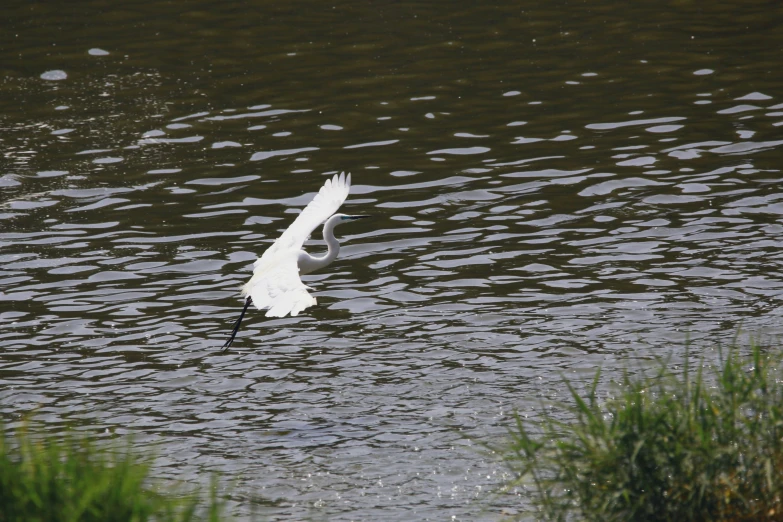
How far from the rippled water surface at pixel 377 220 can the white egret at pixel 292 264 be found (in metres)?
0.54

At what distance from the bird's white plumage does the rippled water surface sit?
69cm

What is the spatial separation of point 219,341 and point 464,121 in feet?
18.8

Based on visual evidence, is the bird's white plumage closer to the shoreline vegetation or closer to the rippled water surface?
the rippled water surface

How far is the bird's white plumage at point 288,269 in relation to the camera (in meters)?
6.61

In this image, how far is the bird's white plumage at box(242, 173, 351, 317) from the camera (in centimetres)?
661

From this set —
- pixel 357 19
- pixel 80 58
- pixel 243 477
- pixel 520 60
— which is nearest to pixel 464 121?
pixel 520 60

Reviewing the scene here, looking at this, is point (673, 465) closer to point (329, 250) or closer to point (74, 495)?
point (74, 495)

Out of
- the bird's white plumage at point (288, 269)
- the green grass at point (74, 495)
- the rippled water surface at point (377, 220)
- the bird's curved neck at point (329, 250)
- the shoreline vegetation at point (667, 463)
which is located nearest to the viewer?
the green grass at point (74, 495)

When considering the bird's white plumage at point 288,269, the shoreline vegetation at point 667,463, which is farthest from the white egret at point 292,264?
the shoreline vegetation at point 667,463

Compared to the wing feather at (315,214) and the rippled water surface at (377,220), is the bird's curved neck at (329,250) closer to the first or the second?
the wing feather at (315,214)

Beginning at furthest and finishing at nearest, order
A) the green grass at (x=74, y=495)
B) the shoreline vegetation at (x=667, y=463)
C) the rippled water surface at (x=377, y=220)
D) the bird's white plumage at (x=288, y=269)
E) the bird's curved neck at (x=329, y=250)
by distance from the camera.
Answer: the bird's curved neck at (x=329, y=250), the rippled water surface at (x=377, y=220), the bird's white plumage at (x=288, y=269), the shoreline vegetation at (x=667, y=463), the green grass at (x=74, y=495)

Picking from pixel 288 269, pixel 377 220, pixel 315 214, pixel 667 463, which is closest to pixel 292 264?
pixel 288 269

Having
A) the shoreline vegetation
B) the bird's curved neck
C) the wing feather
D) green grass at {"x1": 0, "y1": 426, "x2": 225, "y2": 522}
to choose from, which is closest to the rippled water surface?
the bird's curved neck

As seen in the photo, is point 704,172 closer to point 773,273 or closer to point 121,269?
point 773,273
